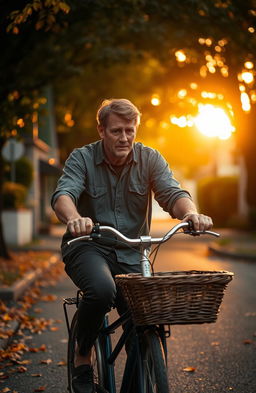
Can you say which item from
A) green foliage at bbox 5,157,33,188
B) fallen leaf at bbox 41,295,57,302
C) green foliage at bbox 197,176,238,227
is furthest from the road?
green foliage at bbox 197,176,238,227

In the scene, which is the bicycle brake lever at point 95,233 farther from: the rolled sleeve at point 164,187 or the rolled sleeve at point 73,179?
the rolled sleeve at point 164,187

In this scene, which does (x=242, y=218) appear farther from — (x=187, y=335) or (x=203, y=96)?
(x=187, y=335)

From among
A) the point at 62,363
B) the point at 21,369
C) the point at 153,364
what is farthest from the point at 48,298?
the point at 153,364

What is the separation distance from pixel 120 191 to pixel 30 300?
6011mm

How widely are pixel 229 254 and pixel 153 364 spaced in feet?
47.0

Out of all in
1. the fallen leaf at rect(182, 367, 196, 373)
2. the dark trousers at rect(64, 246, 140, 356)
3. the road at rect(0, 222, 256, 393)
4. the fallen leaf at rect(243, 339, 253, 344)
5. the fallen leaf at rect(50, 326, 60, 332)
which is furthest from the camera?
the fallen leaf at rect(50, 326, 60, 332)

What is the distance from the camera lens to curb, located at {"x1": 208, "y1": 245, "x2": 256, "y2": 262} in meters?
16.4

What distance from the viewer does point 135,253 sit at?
3.86 metres

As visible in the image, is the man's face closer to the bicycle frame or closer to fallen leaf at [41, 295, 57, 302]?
the bicycle frame

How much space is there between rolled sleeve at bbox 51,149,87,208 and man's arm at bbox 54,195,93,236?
52 millimetres

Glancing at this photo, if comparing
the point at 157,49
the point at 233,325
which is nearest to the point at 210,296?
the point at 233,325

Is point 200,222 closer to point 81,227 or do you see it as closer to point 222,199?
point 81,227

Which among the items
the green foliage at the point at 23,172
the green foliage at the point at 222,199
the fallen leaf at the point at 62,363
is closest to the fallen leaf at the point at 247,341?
the fallen leaf at the point at 62,363

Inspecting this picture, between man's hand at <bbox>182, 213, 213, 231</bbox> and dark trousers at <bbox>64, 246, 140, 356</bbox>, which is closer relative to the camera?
man's hand at <bbox>182, 213, 213, 231</bbox>
